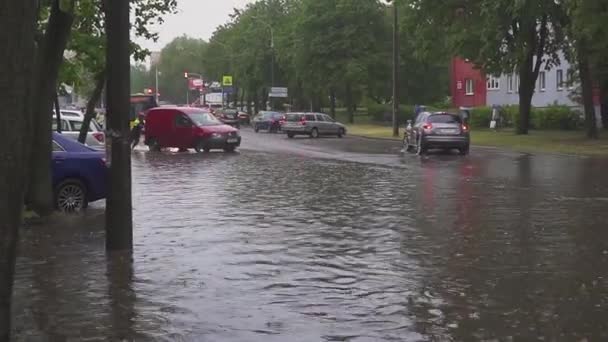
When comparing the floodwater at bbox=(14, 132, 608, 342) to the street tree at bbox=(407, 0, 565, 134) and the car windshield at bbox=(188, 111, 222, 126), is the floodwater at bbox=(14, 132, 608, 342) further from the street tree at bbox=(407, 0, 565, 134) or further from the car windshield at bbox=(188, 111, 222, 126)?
the street tree at bbox=(407, 0, 565, 134)

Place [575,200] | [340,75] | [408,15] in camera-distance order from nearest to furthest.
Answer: [575,200], [408,15], [340,75]

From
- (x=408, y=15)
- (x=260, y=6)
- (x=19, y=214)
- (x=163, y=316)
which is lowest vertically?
(x=163, y=316)

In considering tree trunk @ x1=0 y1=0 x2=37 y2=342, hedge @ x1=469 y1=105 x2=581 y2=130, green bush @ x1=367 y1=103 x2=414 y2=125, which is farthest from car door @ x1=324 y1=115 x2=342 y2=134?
A: tree trunk @ x1=0 y1=0 x2=37 y2=342

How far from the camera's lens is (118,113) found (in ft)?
31.4

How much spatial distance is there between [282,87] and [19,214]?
81445 mm

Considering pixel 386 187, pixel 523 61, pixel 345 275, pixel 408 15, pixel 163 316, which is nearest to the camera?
pixel 163 316

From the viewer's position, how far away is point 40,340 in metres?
6.33

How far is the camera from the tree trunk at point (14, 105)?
15.0 ft

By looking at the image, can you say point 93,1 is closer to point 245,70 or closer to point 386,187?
point 386,187

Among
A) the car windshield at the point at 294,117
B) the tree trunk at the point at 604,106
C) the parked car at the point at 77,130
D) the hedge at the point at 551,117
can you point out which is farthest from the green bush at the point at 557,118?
the parked car at the point at 77,130

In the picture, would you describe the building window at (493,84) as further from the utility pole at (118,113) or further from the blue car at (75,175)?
the utility pole at (118,113)

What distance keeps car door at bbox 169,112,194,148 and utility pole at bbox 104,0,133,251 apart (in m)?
25.2

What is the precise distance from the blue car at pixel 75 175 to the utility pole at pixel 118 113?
14.2ft

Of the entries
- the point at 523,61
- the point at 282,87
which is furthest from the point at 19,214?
the point at 282,87
